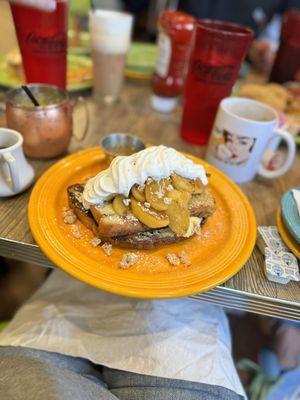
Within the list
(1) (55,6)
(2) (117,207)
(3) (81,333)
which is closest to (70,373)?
(3) (81,333)

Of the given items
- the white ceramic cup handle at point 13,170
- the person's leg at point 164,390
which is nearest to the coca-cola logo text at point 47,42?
the white ceramic cup handle at point 13,170

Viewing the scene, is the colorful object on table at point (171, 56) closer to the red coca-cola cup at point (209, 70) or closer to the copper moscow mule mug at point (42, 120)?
the red coca-cola cup at point (209, 70)

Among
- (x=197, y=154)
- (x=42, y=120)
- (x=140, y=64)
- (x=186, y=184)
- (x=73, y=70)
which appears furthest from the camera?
(x=140, y=64)

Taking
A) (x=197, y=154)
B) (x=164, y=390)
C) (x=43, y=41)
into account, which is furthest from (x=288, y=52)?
(x=164, y=390)

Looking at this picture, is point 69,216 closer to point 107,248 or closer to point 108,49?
point 107,248

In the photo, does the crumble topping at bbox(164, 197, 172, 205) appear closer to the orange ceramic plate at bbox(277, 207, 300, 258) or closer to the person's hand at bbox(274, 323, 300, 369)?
the orange ceramic plate at bbox(277, 207, 300, 258)

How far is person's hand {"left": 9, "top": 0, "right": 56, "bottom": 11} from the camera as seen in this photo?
0.87 m

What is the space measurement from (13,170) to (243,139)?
57 cm

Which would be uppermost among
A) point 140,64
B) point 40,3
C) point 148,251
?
point 40,3

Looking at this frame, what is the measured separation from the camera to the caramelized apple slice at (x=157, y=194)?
0.61m

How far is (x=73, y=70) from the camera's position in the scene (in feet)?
4.34

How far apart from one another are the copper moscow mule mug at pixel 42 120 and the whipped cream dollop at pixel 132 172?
25cm

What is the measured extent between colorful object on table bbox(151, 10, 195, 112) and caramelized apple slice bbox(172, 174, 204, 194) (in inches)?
25.9

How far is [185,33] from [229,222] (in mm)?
744
